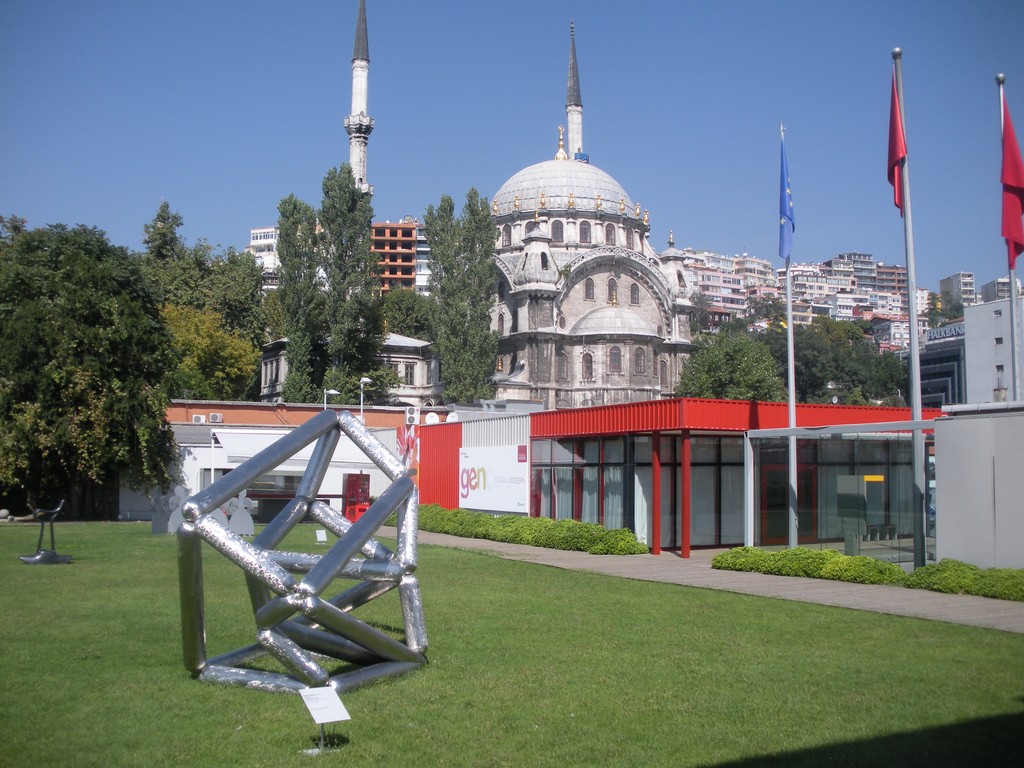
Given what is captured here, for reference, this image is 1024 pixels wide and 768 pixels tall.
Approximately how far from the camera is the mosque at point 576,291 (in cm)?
7456

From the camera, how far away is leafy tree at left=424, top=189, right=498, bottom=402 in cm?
6531

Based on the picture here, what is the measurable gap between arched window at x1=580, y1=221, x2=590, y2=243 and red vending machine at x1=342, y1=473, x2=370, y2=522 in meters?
48.6

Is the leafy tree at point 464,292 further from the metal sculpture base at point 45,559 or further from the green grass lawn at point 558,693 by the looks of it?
the green grass lawn at point 558,693

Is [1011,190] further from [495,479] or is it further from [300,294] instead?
[300,294]

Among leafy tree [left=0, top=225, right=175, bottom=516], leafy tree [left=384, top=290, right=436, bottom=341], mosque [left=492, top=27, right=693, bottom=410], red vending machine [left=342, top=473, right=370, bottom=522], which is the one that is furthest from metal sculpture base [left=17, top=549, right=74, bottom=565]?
leafy tree [left=384, top=290, right=436, bottom=341]

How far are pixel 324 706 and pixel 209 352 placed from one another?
60.1m

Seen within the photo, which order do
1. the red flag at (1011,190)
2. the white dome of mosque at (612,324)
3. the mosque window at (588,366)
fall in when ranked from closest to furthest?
1. the red flag at (1011,190)
2. the white dome of mosque at (612,324)
3. the mosque window at (588,366)

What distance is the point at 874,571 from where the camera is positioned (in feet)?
57.5

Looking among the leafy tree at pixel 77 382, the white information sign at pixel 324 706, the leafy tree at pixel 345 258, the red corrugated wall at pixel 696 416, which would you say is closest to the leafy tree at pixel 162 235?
the leafy tree at pixel 345 258

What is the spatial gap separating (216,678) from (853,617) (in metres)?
8.14

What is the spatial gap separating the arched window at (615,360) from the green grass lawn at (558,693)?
198 feet

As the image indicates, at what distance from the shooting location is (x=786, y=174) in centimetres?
2322

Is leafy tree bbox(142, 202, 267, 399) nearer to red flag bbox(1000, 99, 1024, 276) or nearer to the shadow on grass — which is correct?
red flag bbox(1000, 99, 1024, 276)

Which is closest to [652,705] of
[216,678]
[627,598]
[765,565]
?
[216,678]
